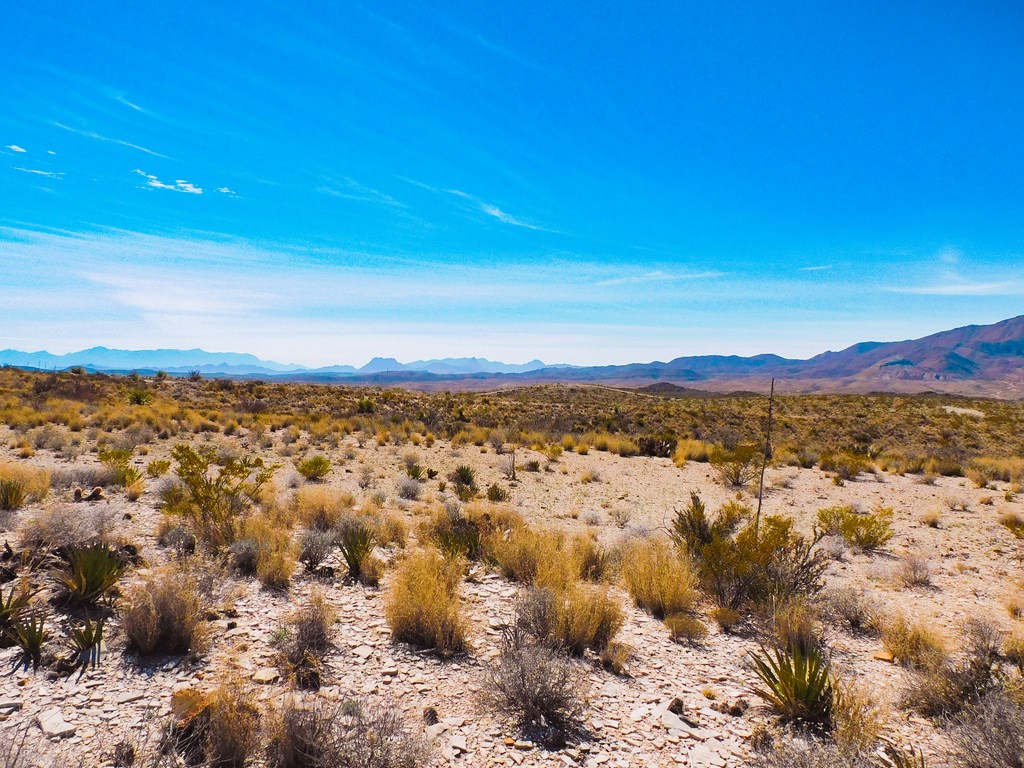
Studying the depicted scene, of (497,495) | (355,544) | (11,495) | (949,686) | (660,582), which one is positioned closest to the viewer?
(949,686)

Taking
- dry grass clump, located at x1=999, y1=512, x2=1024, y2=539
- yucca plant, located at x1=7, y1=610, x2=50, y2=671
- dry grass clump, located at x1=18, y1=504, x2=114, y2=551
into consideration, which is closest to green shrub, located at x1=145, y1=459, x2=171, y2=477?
dry grass clump, located at x1=18, y1=504, x2=114, y2=551

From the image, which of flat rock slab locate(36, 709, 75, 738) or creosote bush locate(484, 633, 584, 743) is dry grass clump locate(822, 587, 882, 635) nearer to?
creosote bush locate(484, 633, 584, 743)

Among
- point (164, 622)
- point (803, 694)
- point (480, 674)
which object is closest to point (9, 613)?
point (164, 622)

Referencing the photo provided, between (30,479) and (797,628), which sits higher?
(30,479)

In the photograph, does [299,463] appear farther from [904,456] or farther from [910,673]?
[904,456]

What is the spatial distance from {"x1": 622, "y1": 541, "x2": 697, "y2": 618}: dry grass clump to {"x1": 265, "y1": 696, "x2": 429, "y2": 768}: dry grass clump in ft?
12.1

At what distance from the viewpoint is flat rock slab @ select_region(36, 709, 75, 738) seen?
11.3 ft

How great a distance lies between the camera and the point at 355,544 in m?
6.97

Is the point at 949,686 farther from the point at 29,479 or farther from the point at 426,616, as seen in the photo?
the point at 29,479

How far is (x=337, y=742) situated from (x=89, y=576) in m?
3.74

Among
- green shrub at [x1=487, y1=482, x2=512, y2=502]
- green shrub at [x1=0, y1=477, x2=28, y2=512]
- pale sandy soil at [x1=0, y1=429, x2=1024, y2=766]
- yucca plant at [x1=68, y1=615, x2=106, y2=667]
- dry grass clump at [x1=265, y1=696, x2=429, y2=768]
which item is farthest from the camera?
green shrub at [x1=487, y1=482, x2=512, y2=502]

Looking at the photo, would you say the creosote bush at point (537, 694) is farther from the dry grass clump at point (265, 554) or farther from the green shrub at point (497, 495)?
the green shrub at point (497, 495)

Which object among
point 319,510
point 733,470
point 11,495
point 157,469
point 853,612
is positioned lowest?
point 733,470

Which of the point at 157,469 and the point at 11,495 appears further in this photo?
the point at 157,469
